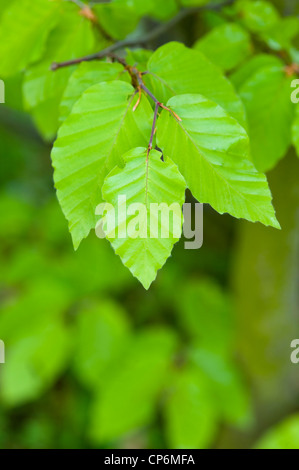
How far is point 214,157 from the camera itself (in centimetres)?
35

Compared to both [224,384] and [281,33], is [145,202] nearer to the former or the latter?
[281,33]

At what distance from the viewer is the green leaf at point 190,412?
3.36ft

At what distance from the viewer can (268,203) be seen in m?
0.34

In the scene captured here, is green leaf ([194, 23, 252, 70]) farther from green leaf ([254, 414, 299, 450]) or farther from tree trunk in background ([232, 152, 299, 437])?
green leaf ([254, 414, 299, 450])

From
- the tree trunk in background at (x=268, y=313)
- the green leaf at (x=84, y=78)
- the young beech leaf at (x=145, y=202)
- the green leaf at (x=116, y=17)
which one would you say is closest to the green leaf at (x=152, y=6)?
the green leaf at (x=116, y=17)

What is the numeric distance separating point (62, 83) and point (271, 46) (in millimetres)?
260

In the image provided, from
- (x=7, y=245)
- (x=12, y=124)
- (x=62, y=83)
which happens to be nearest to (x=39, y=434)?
(x=7, y=245)

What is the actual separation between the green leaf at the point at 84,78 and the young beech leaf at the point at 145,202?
0.11 metres

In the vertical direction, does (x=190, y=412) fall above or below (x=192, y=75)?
below

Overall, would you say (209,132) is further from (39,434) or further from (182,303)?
(39,434)

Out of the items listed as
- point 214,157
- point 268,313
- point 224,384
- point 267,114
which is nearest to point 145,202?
point 214,157

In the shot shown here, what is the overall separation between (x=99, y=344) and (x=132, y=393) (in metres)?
0.15

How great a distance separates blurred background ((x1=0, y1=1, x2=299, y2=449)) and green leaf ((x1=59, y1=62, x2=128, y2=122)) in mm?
423

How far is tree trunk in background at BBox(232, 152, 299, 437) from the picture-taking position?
0.93m
